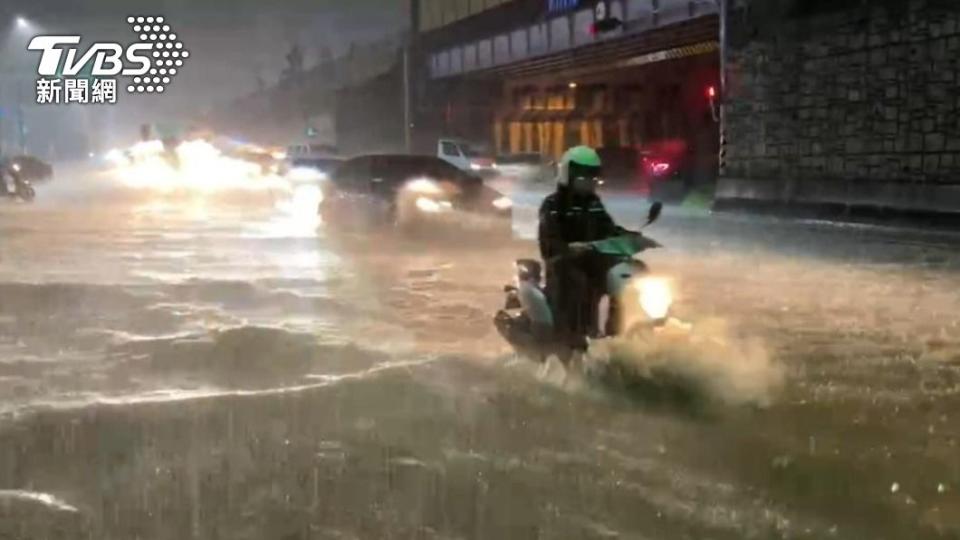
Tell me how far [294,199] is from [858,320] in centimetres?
2537

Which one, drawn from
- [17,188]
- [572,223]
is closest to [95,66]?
[17,188]

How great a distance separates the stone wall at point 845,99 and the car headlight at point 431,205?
9.42m

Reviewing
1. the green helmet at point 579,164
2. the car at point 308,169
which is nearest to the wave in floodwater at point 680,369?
the green helmet at point 579,164

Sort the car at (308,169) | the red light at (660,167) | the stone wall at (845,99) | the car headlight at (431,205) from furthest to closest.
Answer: the red light at (660,167), the car at (308,169), the stone wall at (845,99), the car headlight at (431,205)

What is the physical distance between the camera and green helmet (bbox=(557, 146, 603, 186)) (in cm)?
843

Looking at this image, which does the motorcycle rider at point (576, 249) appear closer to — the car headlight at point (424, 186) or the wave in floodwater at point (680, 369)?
the wave in floodwater at point (680, 369)

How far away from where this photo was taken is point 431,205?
21812 millimetres

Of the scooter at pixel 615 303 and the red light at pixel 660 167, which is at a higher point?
the red light at pixel 660 167

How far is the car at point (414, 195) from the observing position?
21.2 metres

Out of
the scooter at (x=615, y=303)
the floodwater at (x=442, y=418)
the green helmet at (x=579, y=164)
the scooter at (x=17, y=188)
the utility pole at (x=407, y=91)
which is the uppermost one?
the utility pole at (x=407, y=91)

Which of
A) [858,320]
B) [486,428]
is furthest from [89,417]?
[858,320]

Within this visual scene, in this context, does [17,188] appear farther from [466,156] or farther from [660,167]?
[660,167]

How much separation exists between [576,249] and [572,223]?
0.81ft

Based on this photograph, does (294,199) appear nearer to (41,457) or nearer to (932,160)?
(932,160)
